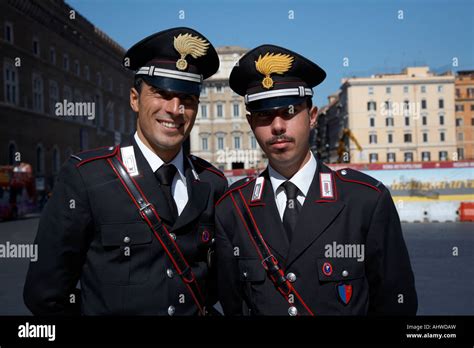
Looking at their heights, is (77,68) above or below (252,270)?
above

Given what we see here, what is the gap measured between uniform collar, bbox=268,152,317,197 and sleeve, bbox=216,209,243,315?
35 centimetres

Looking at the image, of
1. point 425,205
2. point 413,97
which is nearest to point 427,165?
point 425,205

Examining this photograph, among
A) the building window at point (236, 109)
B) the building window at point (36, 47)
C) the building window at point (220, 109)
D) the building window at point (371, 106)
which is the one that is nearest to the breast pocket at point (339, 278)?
the building window at point (220, 109)

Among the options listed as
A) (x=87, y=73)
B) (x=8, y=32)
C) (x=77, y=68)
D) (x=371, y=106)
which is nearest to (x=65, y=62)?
(x=77, y=68)

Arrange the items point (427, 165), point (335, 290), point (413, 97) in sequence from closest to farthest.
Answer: point (335, 290) < point (427, 165) < point (413, 97)

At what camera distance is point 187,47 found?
261 cm

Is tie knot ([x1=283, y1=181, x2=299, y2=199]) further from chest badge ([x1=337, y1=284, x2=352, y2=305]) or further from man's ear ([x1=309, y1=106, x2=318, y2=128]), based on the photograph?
chest badge ([x1=337, y1=284, x2=352, y2=305])

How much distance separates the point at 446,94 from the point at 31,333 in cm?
5612

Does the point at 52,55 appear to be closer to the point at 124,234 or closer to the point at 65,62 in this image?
the point at 65,62

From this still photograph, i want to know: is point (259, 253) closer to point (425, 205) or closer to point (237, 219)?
point (237, 219)

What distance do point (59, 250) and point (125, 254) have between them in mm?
313

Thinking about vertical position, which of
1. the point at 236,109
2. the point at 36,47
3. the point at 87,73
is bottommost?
the point at 236,109

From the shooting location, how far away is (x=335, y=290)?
7.97 feet

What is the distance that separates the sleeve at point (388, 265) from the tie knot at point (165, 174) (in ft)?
3.37
